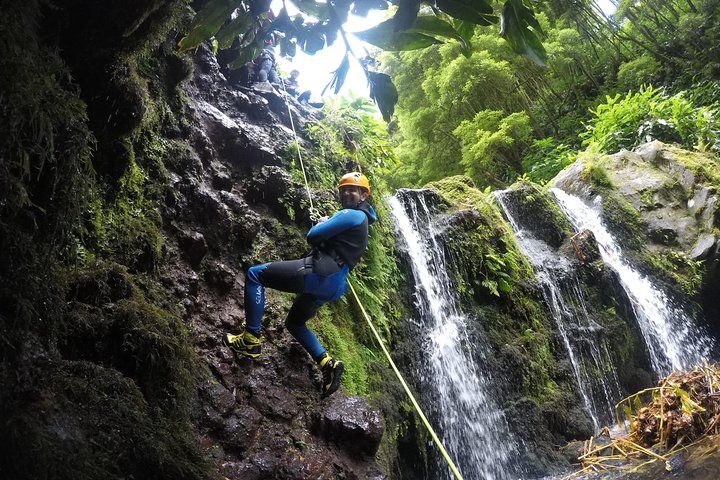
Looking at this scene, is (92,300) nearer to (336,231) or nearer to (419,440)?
(336,231)

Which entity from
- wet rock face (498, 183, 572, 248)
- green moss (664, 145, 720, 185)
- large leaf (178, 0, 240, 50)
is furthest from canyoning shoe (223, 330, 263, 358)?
green moss (664, 145, 720, 185)

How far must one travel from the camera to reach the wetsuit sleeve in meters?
3.30

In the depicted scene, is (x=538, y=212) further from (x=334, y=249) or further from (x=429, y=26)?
(x=429, y=26)

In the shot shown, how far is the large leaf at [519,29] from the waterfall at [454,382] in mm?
4358

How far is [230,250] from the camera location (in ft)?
13.5

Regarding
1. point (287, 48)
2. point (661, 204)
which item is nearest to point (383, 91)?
point (287, 48)

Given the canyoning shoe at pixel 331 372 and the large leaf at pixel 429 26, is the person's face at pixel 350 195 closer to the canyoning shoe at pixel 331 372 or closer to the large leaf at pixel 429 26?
the canyoning shoe at pixel 331 372

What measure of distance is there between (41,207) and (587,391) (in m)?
6.54

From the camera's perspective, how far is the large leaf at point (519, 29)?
1118 millimetres

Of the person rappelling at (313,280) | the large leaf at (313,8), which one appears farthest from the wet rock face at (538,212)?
the large leaf at (313,8)

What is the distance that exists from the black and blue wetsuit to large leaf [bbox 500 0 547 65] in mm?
2273

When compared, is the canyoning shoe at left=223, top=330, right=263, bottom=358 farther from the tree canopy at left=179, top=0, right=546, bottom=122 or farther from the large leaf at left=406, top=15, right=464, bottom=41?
the large leaf at left=406, top=15, right=464, bottom=41

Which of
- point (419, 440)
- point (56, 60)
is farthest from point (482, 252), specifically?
point (56, 60)

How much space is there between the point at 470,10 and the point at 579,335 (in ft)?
21.3
